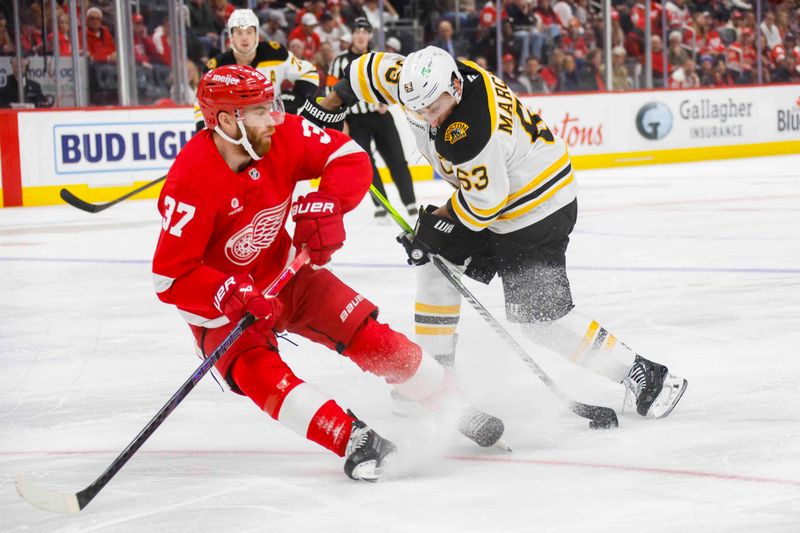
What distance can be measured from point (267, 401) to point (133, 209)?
274 inches

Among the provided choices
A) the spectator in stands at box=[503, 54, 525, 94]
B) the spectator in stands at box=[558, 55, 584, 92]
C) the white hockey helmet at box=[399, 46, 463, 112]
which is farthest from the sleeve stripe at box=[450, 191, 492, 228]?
the spectator in stands at box=[558, 55, 584, 92]

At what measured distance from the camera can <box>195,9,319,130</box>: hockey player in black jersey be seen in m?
5.98

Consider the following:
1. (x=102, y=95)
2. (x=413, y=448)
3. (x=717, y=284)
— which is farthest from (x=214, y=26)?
(x=413, y=448)

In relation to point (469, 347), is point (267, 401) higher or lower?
higher

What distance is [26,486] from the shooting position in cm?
249

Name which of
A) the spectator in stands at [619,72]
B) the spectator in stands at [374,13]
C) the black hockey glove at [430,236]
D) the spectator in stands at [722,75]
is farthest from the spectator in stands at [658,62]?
the black hockey glove at [430,236]

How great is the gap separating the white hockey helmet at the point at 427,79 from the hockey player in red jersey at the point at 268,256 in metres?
0.22

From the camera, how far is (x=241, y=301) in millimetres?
2545

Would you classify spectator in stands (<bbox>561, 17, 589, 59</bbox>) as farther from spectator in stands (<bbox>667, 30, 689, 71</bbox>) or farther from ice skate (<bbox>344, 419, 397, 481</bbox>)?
ice skate (<bbox>344, 419, 397, 481</bbox>)

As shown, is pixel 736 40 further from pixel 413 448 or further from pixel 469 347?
pixel 413 448

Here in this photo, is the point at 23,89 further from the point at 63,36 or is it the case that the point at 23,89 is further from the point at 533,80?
the point at 533,80

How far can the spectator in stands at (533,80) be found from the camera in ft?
40.1

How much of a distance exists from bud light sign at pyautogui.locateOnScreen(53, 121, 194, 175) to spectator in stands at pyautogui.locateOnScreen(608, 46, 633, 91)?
4.81 m

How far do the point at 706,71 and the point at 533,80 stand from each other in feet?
8.82
